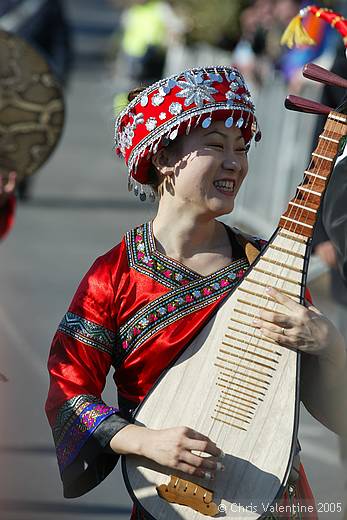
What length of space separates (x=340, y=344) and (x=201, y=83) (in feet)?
2.29

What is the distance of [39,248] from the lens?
33.5ft

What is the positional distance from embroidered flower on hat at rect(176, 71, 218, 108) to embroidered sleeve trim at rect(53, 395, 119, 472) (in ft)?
2.41

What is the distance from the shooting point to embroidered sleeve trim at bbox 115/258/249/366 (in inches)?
119

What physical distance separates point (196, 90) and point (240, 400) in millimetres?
740

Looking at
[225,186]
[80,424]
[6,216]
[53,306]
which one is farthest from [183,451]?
[53,306]

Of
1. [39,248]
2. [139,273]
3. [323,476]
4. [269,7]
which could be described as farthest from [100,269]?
[269,7]

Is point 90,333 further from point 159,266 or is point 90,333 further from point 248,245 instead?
point 248,245

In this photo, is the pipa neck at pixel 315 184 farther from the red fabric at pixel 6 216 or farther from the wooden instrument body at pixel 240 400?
the red fabric at pixel 6 216

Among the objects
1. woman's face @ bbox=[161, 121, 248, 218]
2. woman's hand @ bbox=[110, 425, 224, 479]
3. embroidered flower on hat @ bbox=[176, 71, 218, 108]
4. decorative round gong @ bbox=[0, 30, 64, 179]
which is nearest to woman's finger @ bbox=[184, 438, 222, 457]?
woman's hand @ bbox=[110, 425, 224, 479]

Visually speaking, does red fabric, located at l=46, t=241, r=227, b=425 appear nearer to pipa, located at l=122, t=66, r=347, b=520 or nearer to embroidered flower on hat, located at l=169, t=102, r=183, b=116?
pipa, located at l=122, t=66, r=347, b=520

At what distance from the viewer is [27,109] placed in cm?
519

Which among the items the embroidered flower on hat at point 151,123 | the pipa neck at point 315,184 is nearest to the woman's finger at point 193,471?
the pipa neck at point 315,184

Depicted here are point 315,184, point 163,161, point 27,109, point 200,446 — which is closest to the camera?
point 200,446

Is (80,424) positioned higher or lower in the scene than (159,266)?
lower
